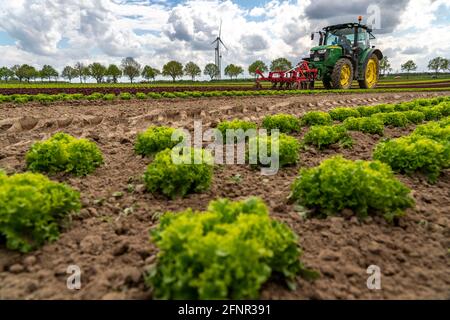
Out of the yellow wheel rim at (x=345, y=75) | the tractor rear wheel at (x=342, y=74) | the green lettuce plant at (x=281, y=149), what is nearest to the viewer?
the green lettuce plant at (x=281, y=149)

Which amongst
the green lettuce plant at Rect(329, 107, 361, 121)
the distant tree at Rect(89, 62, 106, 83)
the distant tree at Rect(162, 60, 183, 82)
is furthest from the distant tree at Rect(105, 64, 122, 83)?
the green lettuce plant at Rect(329, 107, 361, 121)

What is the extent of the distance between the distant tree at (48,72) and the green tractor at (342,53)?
9540 centimetres

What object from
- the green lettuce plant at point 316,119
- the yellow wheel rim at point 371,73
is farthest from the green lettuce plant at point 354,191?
the yellow wheel rim at point 371,73

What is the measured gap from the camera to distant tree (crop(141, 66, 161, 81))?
90.4 meters

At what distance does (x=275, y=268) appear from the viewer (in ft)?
10.9

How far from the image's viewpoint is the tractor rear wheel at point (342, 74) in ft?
75.9

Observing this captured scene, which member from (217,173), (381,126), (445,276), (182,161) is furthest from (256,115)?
(445,276)

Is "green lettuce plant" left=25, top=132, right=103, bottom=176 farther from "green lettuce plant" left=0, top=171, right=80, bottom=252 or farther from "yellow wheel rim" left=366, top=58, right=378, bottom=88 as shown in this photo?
"yellow wheel rim" left=366, top=58, right=378, bottom=88

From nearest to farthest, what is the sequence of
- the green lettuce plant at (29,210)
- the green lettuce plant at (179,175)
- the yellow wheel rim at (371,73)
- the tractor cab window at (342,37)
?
1. the green lettuce plant at (29,210)
2. the green lettuce plant at (179,175)
3. the tractor cab window at (342,37)
4. the yellow wheel rim at (371,73)

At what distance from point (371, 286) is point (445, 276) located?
0.87 meters

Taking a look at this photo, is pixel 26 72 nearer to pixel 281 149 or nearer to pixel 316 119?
pixel 316 119

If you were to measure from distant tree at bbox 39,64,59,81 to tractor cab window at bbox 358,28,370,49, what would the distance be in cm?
9678

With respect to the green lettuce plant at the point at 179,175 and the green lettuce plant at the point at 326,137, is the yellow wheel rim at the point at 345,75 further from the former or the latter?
the green lettuce plant at the point at 179,175

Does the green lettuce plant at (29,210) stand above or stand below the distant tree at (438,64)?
below
